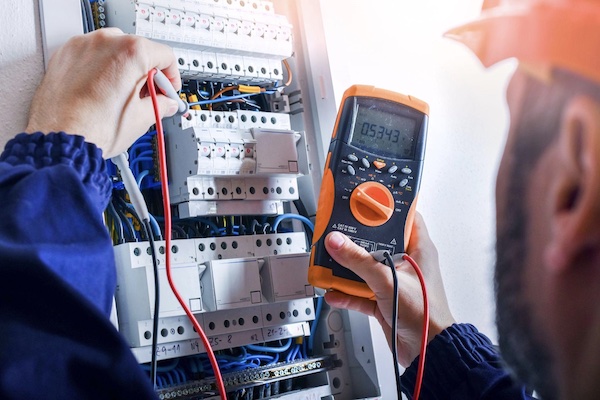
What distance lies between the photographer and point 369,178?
3.75 ft

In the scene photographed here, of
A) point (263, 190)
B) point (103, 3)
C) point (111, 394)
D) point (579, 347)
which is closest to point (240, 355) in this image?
point (263, 190)

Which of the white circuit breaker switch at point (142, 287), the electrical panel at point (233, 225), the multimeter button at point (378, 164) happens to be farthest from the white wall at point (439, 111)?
the white circuit breaker switch at point (142, 287)

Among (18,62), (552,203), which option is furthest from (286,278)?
(552,203)

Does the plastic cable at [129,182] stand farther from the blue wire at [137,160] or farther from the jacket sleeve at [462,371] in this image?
the jacket sleeve at [462,371]

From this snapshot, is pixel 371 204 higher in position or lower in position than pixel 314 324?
higher

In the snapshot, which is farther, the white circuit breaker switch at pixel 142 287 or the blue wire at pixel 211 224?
the blue wire at pixel 211 224

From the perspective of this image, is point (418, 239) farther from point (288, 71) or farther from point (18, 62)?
point (18, 62)

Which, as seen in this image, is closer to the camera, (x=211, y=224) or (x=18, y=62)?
(x=18, y=62)

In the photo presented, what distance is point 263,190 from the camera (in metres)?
1.23

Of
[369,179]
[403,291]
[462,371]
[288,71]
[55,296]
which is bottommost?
[462,371]

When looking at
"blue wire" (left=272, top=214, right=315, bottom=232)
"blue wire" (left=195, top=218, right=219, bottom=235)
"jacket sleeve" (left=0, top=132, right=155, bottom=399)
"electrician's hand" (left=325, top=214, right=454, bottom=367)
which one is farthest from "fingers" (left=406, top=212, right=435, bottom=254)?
"jacket sleeve" (left=0, top=132, right=155, bottom=399)

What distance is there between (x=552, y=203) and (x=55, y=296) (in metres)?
0.46

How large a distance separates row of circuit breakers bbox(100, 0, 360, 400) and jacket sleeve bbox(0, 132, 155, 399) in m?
0.35

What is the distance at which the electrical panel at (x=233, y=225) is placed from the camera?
42.6 inches
